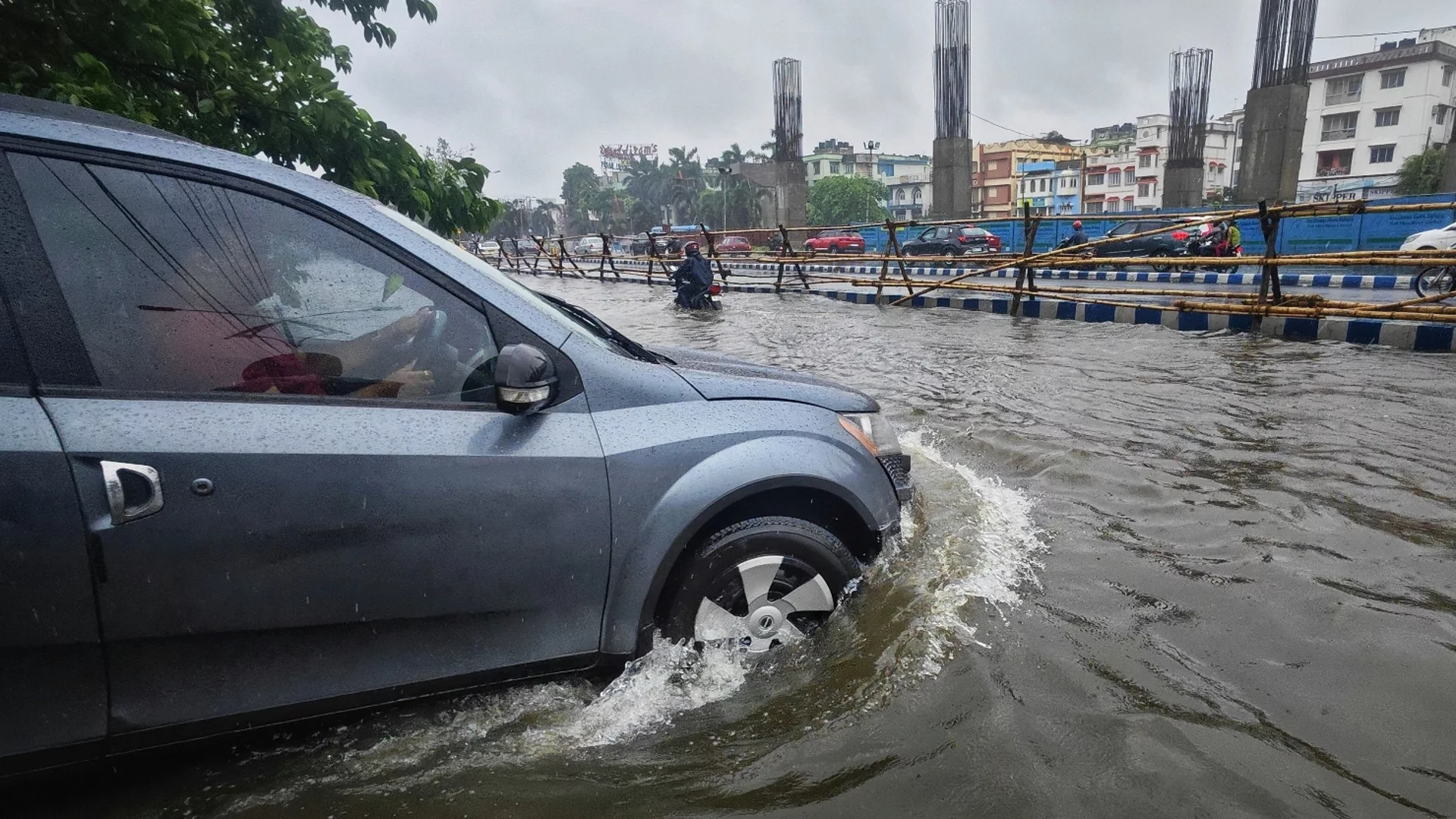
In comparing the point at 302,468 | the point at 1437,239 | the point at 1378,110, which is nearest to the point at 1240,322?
the point at 1437,239

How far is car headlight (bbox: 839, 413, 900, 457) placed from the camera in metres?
2.91

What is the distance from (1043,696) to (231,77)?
5.24 meters

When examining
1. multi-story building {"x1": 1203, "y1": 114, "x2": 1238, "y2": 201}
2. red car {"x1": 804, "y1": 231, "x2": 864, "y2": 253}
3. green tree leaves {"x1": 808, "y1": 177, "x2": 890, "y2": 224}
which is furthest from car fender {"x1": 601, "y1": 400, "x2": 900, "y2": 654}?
multi-story building {"x1": 1203, "y1": 114, "x2": 1238, "y2": 201}

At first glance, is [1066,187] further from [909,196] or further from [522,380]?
[522,380]

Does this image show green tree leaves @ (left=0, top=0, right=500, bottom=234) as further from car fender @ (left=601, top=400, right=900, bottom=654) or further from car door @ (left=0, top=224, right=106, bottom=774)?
car fender @ (left=601, top=400, right=900, bottom=654)

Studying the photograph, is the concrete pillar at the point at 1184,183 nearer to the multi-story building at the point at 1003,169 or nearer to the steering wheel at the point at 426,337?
the steering wheel at the point at 426,337

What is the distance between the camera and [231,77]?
4.78 metres

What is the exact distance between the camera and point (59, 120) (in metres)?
1.94

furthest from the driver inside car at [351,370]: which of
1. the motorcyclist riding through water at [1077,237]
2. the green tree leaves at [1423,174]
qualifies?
the green tree leaves at [1423,174]

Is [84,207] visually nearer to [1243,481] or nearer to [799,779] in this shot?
[799,779]

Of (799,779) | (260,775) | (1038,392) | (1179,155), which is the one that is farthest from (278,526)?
(1179,155)

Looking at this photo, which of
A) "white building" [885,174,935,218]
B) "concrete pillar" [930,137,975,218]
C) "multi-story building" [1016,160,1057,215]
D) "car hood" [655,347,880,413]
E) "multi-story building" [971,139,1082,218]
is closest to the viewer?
"car hood" [655,347,880,413]

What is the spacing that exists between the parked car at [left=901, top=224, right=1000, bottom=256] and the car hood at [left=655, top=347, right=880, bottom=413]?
26.7 meters

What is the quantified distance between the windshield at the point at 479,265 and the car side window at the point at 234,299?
0.15 metres
